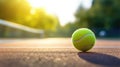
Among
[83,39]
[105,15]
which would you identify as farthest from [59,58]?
[105,15]

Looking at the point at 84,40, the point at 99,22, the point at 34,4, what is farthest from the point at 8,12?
the point at 84,40

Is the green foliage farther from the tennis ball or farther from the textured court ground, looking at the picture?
the tennis ball

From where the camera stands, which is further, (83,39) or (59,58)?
(83,39)

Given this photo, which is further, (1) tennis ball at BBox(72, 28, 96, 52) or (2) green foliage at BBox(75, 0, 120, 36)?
(2) green foliage at BBox(75, 0, 120, 36)

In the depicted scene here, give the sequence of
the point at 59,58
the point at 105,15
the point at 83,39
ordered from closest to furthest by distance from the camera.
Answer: the point at 59,58 → the point at 83,39 → the point at 105,15

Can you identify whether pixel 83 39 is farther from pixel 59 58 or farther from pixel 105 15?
pixel 105 15

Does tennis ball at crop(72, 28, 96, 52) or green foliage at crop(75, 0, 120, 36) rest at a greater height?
green foliage at crop(75, 0, 120, 36)

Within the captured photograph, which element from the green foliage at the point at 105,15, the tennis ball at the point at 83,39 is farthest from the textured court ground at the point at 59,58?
the green foliage at the point at 105,15

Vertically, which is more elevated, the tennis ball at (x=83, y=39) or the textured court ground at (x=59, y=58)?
the tennis ball at (x=83, y=39)

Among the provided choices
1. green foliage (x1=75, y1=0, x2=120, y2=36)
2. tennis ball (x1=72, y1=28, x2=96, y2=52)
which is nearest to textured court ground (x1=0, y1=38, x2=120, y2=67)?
tennis ball (x1=72, y1=28, x2=96, y2=52)

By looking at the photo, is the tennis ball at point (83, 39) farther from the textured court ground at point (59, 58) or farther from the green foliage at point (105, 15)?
the green foliage at point (105, 15)

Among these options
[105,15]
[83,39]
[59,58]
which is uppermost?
[105,15]
